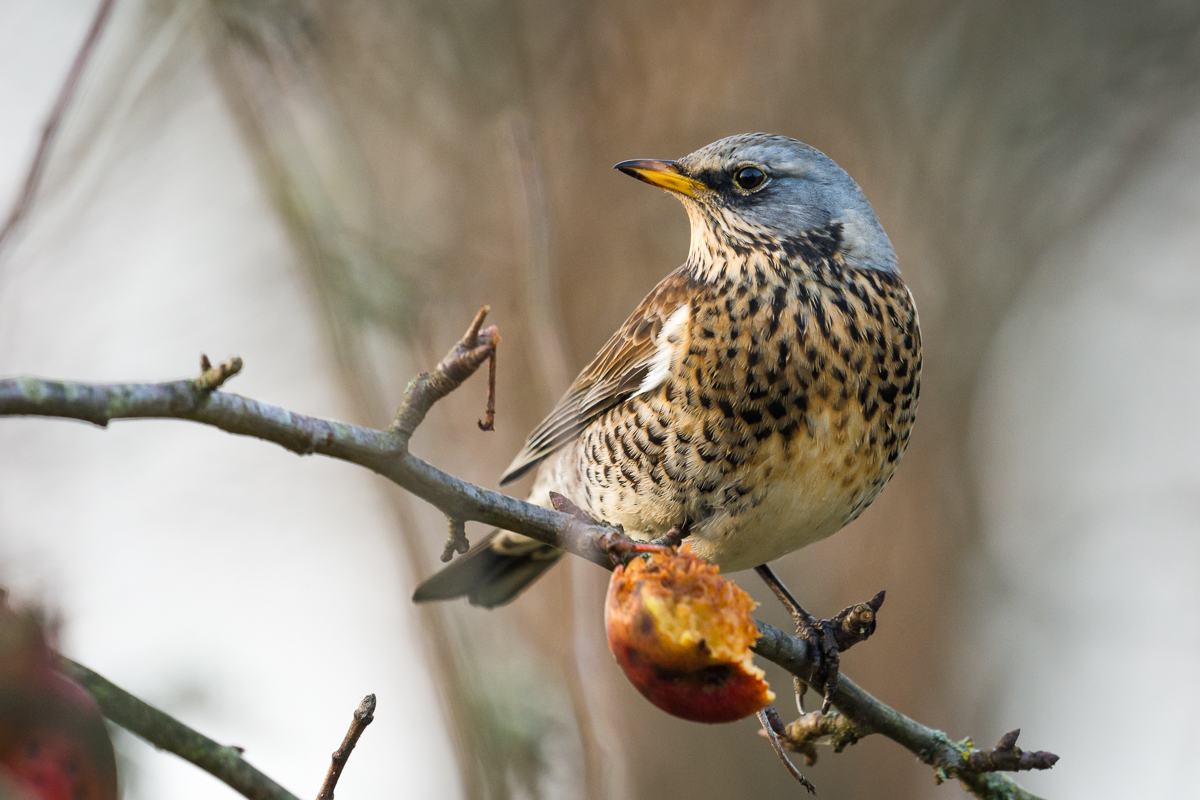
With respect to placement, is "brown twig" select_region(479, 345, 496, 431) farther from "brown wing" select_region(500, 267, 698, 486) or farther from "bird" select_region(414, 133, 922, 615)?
"brown wing" select_region(500, 267, 698, 486)

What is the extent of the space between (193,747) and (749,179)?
7.57 ft

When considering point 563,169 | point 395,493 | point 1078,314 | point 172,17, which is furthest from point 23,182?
point 1078,314

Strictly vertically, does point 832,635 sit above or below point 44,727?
above

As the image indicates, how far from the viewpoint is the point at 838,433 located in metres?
2.75

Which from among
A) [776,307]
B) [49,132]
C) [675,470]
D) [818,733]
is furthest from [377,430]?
[776,307]

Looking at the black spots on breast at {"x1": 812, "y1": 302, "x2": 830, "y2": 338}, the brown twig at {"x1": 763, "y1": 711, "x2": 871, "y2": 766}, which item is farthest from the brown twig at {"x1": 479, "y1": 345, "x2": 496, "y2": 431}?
the black spots on breast at {"x1": 812, "y1": 302, "x2": 830, "y2": 338}

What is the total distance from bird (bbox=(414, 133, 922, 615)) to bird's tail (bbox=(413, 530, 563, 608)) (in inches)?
2.5

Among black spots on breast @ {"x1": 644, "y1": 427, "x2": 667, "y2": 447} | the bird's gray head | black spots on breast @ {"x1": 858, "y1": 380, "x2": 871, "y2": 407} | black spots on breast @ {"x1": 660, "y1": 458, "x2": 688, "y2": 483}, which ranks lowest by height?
black spots on breast @ {"x1": 660, "y1": 458, "x2": 688, "y2": 483}

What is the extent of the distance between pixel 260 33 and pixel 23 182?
6.34ft

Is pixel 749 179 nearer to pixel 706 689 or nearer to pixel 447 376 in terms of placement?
pixel 447 376

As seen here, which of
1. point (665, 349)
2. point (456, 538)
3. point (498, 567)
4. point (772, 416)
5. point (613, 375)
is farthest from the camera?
point (498, 567)

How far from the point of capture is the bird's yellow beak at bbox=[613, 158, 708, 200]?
300 cm

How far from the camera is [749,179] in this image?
10.2 feet

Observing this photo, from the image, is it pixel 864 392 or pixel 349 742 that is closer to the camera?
pixel 349 742
